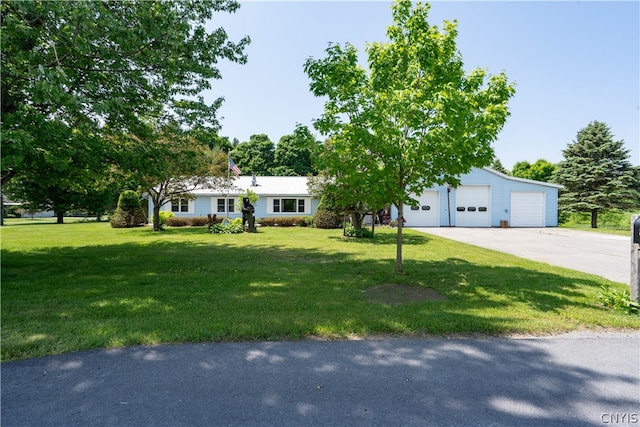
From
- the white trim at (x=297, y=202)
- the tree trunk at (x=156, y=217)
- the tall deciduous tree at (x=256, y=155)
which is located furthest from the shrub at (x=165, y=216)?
the tall deciduous tree at (x=256, y=155)

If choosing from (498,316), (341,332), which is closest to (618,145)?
(498,316)

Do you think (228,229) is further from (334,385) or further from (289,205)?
(334,385)

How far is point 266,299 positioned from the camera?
5.62 metres

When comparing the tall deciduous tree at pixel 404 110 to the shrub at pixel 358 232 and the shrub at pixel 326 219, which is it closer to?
the shrub at pixel 358 232

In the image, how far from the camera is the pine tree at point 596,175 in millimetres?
23141

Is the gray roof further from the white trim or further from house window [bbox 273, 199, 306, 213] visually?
house window [bbox 273, 199, 306, 213]

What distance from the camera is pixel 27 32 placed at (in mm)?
5719

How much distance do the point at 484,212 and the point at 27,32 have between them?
25608 millimetres

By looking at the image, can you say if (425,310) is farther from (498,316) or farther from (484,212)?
(484,212)

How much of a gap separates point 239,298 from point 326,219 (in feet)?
54.1

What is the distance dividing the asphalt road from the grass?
0.39 m

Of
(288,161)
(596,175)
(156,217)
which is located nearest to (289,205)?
(156,217)

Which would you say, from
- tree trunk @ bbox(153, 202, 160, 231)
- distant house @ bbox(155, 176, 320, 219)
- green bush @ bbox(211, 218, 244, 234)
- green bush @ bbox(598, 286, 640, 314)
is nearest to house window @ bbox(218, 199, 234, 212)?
distant house @ bbox(155, 176, 320, 219)

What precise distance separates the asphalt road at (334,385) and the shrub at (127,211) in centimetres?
2198
